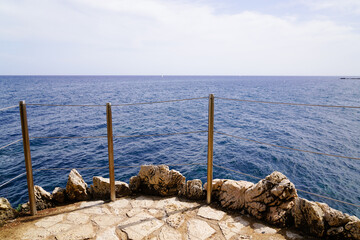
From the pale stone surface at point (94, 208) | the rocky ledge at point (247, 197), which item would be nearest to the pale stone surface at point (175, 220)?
the rocky ledge at point (247, 197)

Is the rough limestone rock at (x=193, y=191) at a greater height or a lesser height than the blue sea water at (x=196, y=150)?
greater

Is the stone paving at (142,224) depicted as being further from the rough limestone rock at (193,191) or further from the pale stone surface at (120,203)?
the rough limestone rock at (193,191)

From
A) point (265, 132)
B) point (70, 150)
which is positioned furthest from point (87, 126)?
point (265, 132)

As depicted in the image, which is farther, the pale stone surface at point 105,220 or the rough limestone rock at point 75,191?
the rough limestone rock at point 75,191

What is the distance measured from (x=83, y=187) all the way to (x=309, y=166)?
1615 cm

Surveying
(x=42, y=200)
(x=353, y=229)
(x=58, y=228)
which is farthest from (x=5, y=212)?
(x=353, y=229)

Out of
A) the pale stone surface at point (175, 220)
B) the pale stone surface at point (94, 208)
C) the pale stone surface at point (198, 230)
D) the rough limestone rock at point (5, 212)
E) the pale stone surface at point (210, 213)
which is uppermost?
the rough limestone rock at point (5, 212)

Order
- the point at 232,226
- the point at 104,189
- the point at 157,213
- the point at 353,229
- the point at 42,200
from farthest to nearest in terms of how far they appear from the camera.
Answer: the point at 104,189
the point at 42,200
the point at 157,213
the point at 232,226
the point at 353,229

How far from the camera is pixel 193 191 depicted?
167 inches

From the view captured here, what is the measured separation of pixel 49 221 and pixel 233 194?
301 centimetres

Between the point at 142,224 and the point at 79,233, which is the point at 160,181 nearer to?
the point at 142,224

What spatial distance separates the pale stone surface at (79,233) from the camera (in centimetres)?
314

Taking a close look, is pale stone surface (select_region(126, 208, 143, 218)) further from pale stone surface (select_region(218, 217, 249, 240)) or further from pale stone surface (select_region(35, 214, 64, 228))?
pale stone surface (select_region(218, 217, 249, 240))

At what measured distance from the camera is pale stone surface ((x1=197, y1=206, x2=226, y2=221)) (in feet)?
12.1
